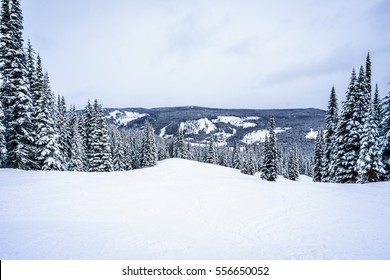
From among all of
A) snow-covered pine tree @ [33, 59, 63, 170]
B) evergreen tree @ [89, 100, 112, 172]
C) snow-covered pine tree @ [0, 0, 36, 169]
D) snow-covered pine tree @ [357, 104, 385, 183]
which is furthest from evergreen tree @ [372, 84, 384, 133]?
snow-covered pine tree @ [0, 0, 36, 169]

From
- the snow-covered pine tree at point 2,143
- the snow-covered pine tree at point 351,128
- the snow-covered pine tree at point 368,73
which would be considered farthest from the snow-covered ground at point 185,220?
the snow-covered pine tree at point 368,73

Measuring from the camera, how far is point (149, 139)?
5653 centimetres

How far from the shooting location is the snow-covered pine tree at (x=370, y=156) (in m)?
24.8

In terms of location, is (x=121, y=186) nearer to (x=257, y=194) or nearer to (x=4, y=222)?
(x=4, y=222)

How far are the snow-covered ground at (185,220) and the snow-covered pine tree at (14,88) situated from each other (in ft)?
16.6

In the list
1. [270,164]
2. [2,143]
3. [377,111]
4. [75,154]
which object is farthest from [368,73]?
[75,154]

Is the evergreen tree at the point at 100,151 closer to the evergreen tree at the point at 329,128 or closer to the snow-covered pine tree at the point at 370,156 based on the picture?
the evergreen tree at the point at 329,128

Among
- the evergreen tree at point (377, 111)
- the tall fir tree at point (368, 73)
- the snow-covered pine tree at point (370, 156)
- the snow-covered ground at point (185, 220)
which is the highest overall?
the tall fir tree at point (368, 73)

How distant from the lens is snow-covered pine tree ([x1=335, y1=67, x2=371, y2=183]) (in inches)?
1055

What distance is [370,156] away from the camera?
2505 centimetres

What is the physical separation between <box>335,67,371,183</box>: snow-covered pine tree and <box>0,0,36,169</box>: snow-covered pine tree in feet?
109

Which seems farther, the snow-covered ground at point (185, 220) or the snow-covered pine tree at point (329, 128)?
the snow-covered pine tree at point (329, 128)

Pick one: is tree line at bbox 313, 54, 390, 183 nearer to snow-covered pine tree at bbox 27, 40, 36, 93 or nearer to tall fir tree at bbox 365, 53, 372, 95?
tall fir tree at bbox 365, 53, 372, 95
